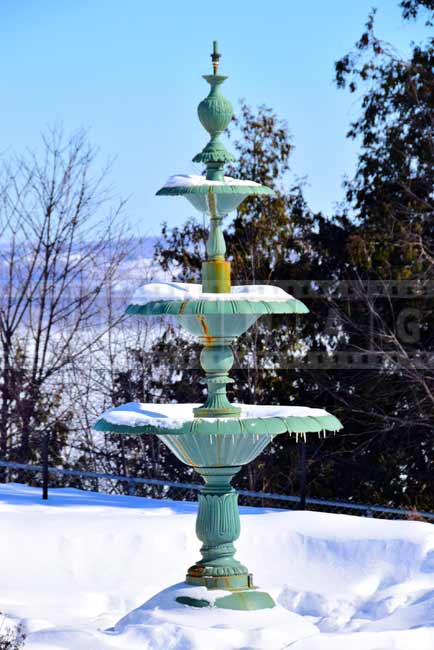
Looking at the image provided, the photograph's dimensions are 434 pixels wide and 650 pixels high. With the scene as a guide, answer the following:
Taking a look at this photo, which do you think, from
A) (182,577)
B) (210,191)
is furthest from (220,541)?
(210,191)

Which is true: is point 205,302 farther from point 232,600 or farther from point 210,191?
point 232,600

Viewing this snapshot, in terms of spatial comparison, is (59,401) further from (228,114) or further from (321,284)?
(228,114)

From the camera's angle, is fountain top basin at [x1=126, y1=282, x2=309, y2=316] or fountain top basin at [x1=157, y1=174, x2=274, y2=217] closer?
fountain top basin at [x1=126, y1=282, x2=309, y2=316]

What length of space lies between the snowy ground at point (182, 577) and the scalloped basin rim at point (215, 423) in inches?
58.3

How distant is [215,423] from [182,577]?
128 inches

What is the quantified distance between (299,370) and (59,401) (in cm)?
487

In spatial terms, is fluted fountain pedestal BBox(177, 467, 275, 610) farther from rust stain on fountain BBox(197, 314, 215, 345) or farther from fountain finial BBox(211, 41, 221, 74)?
fountain finial BBox(211, 41, 221, 74)

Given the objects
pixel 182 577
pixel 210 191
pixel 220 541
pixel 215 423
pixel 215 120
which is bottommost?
pixel 182 577

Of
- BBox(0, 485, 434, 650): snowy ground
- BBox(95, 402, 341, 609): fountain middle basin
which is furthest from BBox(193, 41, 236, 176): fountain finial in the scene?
BBox(0, 485, 434, 650): snowy ground

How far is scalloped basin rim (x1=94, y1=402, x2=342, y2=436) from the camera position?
8891 mm

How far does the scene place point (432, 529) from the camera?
1218cm

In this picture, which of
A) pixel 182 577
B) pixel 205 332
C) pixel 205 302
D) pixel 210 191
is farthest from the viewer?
pixel 182 577

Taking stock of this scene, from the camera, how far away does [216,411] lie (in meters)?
9.48

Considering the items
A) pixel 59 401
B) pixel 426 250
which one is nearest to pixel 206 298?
pixel 426 250
